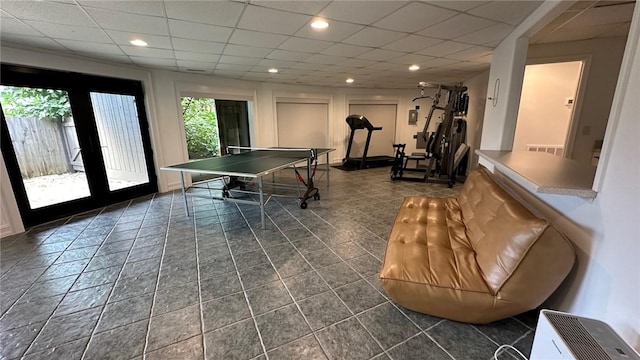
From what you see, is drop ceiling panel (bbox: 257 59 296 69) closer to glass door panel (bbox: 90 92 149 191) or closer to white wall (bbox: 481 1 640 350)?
glass door panel (bbox: 90 92 149 191)

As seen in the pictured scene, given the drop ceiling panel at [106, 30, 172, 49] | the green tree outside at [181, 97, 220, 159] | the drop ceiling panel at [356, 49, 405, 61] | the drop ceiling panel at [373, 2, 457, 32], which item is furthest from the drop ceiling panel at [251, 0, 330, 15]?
the green tree outside at [181, 97, 220, 159]

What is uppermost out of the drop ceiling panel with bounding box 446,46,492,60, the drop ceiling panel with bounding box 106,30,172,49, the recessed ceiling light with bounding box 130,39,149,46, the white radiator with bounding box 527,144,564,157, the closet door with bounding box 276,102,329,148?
the recessed ceiling light with bounding box 130,39,149,46

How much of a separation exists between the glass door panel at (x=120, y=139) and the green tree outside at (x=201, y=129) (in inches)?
94.1

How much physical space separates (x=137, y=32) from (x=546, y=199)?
4.08 m

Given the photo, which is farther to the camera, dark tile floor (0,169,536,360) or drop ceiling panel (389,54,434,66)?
drop ceiling panel (389,54,434,66)

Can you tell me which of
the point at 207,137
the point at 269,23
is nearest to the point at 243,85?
the point at 207,137

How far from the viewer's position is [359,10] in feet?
7.33

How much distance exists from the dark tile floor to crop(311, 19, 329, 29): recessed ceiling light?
2.33m

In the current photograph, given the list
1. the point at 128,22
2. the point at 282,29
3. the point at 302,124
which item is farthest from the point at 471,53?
the point at 302,124

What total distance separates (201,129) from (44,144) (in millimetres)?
3762

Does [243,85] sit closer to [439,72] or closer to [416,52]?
[416,52]

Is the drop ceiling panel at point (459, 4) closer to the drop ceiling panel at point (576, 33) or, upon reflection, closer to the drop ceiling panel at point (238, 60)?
the drop ceiling panel at point (576, 33)

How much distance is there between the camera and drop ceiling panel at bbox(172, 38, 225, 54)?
3031mm

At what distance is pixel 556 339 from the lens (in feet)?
3.45
